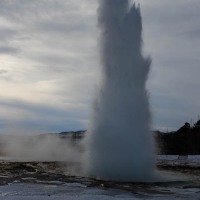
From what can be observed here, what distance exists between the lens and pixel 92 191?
16.6 metres

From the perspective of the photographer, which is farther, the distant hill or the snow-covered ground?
the distant hill

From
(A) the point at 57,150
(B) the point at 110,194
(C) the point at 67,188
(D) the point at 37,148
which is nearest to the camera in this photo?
(B) the point at 110,194

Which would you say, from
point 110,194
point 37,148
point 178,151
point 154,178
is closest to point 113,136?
point 154,178

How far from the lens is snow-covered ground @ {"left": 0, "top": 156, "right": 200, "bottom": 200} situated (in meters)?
15.1

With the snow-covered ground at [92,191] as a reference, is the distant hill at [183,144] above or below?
above

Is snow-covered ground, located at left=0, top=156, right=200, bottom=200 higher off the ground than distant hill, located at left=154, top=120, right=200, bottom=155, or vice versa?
distant hill, located at left=154, top=120, right=200, bottom=155

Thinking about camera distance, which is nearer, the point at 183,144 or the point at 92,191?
the point at 92,191

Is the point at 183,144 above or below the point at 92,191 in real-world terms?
above

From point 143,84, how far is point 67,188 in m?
9.62

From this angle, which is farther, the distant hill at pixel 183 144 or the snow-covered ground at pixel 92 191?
the distant hill at pixel 183 144

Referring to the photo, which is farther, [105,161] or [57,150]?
[57,150]

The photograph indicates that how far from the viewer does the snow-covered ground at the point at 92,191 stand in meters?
15.1

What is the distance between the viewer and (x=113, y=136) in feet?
79.0

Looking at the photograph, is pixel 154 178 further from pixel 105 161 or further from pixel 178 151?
pixel 178 151
